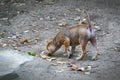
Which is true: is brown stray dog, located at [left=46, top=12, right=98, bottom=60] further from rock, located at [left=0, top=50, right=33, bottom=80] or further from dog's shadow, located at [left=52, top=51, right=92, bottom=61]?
rock, located at [left=0, top=50, right=33, bottom=80]

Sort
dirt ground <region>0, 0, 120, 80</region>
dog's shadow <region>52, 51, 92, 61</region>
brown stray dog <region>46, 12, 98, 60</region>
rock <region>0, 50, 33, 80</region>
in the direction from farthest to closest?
dog's shadow <region>52, 51, 92, 61</region>, brown stray dog <region>46, 12, 98, 60</region>, dirt ground <region>0, 0, 120, 80</region>, rock <region>0, 50, 33, 80</region>

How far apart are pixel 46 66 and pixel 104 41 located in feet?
6.89

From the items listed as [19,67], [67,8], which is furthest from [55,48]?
[67,8]

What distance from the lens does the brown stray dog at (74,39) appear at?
7102mm

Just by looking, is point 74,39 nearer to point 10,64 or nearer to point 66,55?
point 66,55

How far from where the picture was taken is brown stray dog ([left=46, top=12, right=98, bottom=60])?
7102 mm

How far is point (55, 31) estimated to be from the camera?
9102mm

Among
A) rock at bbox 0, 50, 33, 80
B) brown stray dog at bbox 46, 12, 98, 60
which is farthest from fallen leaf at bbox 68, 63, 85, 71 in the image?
rock at bbox 0, 50, 33, 80

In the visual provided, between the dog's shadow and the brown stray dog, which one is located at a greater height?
the brown stray dog

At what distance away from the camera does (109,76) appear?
247 inches

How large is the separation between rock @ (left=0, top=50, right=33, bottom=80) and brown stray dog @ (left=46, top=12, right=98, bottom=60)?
108 cm

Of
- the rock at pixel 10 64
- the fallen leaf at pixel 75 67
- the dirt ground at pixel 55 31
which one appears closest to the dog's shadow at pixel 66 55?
the dirt ground at pixel 55 31

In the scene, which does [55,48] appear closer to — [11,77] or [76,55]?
[76,55]

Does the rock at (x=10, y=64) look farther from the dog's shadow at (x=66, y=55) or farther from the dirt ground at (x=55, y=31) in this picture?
the dog's shadow at (x=66, y=55)
